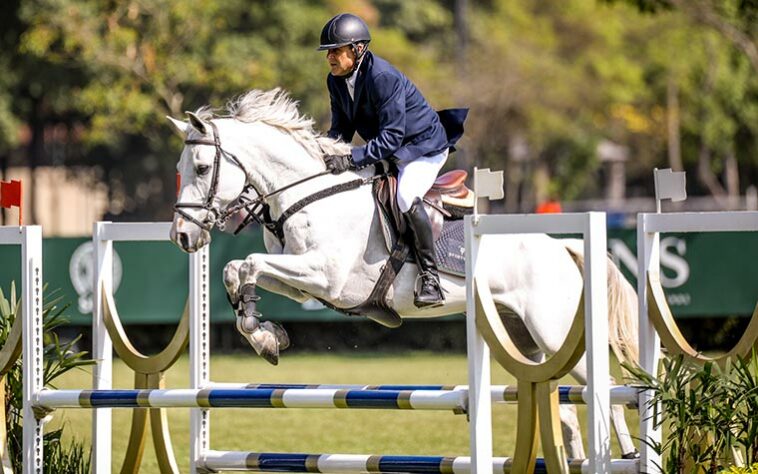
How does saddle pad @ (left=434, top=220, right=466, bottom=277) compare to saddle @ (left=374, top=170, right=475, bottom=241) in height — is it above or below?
below

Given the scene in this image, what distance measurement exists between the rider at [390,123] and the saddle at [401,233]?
0.08 meters

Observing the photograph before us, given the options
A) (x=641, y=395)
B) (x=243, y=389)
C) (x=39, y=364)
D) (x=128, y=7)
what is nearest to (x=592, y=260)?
(x=641, y=395)

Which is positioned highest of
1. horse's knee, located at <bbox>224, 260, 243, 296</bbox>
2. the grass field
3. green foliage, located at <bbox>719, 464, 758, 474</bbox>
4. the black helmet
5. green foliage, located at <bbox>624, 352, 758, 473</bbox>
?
the black helmet

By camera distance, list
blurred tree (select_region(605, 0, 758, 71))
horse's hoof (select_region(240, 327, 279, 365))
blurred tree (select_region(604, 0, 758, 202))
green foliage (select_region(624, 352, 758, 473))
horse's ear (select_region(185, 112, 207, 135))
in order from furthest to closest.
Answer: blurred tree (select_region(604, 0, 758, 202)) < blurred tree (select_region(605, 0, 758, 71)) < horse's ear (select_region(185, 112, 207, 135)) < horse's hoof (select_region(240, 327, 279, 365)) < green foliage (select_region(624, 352, 758, 473))

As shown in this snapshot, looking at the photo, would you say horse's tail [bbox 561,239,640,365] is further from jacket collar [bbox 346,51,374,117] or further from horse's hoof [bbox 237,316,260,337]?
horse's hoof [bbox 237,316,260,337]

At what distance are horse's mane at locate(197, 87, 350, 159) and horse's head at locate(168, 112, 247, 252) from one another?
29 centimetres

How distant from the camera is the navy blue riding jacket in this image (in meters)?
6.81

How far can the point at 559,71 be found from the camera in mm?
40469

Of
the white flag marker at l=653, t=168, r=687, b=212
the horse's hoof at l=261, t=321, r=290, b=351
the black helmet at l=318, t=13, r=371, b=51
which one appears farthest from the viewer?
the black helmet at l=318, t=13, r=371, b=51

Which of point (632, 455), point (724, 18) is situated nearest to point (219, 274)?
point (632, 455)

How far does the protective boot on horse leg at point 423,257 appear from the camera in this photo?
22.6 ft

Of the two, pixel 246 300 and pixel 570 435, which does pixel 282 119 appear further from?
pixel 570 435

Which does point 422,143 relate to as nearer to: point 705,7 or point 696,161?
point 705,7

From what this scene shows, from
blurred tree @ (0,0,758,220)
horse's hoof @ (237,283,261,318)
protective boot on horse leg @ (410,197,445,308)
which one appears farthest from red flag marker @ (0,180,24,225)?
blurred tree @ (0,0,758,220)
